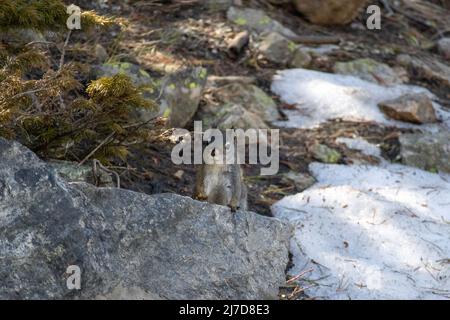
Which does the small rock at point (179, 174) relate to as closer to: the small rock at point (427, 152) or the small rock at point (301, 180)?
the small rock at point (301, 180)

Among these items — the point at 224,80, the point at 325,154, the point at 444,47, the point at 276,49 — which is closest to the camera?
the point at 325,154

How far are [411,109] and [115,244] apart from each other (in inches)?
151

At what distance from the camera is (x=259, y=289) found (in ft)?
10.4

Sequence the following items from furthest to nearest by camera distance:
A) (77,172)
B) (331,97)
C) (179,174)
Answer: (331,97) < (179,174) < (77,172)

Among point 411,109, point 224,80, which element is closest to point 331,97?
point 411,109

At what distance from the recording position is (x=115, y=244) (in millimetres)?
2938

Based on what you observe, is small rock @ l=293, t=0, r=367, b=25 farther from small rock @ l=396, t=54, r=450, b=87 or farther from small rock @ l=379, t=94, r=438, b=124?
small rock @ l=379, t=94, r=438, b=124

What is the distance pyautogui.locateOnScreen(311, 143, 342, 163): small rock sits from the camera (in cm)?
532

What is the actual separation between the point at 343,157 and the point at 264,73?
156 cm

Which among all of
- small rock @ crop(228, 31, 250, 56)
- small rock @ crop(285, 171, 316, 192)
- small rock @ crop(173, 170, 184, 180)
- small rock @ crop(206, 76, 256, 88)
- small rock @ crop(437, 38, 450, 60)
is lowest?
small rock @ crop(285, 171, 316, 192)

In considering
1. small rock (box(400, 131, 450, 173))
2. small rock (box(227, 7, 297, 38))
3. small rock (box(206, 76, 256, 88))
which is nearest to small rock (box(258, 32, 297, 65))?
small rock (box(227, 7, 297, 38))

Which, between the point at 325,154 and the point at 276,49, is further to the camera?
the point at 276,49

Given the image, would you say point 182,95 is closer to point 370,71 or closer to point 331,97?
point 331,97

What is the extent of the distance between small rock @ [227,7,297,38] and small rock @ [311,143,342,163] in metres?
2.15
